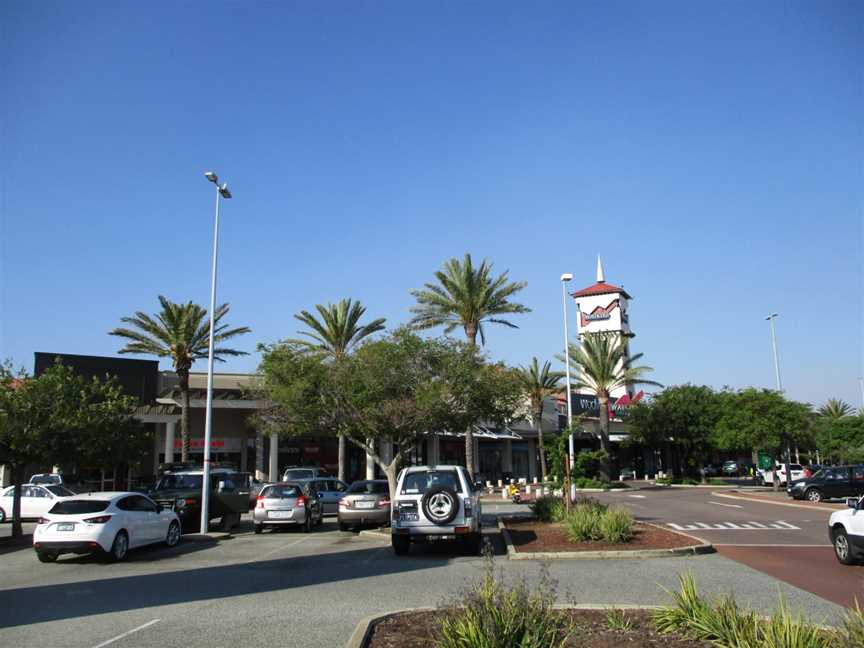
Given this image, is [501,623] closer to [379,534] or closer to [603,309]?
[379,534]

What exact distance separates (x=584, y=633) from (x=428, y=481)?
28.4 feet

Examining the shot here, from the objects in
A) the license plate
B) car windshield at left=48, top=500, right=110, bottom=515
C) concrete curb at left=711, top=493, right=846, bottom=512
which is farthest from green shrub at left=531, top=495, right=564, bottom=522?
car windshield at left=48, top=500, right=110, bottom=515

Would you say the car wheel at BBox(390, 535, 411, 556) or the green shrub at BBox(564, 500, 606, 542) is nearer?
the car wheel at BBox(390, 535, 411, 556)

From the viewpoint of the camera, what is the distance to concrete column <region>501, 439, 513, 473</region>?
2189 inches

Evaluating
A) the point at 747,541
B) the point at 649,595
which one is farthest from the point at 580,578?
the point at 747,541

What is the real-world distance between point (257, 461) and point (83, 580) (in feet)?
109

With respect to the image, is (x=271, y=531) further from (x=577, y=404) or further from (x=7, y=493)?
(x=577, y=404)

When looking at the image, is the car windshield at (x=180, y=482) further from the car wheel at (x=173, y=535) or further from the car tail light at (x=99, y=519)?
the car tail light at (x=99, y=519)

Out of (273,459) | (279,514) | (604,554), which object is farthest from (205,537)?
(273,459)

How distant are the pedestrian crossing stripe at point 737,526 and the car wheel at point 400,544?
29.2 ft

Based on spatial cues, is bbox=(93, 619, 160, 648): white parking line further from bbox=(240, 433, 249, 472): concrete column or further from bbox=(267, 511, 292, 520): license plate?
bbox=(240, 433, 249, 472): concrete column

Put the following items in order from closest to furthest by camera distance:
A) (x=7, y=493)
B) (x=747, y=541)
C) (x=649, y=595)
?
(x=649, y=595) → (x=747, y=541) → (x=7, y=493)

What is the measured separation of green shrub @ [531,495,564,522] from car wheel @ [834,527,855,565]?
24.4 feet

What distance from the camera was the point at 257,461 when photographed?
44.9 metres
